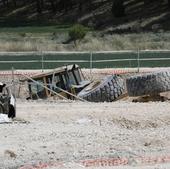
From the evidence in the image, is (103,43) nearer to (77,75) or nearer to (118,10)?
(118,10)

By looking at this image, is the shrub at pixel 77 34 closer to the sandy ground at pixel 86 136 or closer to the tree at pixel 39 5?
the tree at pixel 39 5

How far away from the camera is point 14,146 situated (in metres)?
13.3

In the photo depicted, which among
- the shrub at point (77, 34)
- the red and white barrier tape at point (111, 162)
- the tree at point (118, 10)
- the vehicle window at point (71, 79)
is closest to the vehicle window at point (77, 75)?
the vehicle window at point (71, 79)

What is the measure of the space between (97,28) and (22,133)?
73.5 meters

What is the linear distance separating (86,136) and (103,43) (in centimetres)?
5351

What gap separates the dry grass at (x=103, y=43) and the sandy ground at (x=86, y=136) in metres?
42.4

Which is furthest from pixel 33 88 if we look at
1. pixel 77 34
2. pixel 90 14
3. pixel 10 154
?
pixel 90 14

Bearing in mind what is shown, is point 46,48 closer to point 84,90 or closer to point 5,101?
point 84,90

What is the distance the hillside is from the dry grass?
26.4ft

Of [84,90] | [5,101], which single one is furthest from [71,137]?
[84,90]

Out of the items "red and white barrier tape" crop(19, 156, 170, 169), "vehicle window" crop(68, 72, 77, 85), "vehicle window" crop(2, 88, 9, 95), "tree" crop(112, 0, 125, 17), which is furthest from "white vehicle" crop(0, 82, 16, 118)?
"tree" crop(112, 0, 125, 17)

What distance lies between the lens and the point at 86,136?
14250 millimetres

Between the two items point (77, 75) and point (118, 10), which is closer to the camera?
point (77, 75)

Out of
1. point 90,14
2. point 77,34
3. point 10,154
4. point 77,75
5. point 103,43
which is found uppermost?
point 90,14
